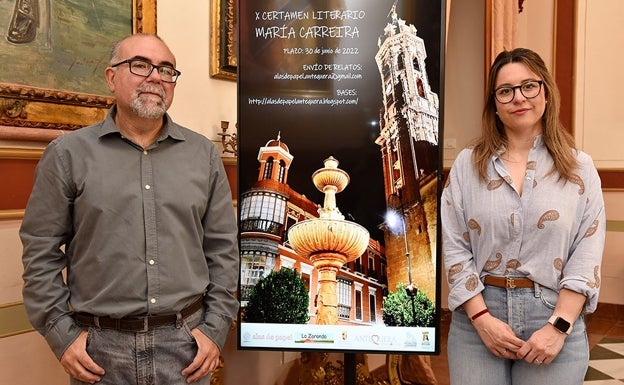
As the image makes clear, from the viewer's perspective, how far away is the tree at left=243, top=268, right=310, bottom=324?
2.09 m

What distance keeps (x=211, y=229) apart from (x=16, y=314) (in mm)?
821

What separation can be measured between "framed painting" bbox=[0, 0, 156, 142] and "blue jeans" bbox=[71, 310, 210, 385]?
819 millimetres

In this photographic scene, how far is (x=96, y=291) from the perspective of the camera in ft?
4.94

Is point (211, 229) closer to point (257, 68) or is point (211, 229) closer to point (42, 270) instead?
point (42, 270)

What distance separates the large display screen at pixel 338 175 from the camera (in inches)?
80.4

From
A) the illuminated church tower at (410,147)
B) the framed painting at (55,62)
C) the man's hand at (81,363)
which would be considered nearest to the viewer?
the man's hand at (81,363)

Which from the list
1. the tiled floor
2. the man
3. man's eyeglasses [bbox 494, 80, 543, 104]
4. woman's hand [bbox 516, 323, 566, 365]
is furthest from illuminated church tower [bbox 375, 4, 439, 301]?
the tiled floor

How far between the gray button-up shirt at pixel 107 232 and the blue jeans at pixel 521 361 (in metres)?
0.81

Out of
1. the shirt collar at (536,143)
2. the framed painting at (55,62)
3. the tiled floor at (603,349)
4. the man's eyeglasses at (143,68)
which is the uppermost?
the framed painting at (55,62)

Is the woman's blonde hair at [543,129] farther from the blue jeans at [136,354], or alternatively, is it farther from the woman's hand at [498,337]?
the blue jeans at [136,354]

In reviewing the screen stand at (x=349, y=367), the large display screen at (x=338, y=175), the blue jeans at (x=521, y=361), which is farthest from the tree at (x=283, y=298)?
the blue jeans at (x=521, y=361)

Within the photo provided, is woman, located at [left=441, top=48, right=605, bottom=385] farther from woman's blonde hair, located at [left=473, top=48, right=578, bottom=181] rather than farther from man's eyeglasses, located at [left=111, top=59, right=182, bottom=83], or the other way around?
man's eyeglasses, located at [left=111, top=59, right=182, bottom=83]

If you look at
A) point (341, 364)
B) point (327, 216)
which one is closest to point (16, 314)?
point (327, 216)

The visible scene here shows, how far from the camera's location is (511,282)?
5.16ft
